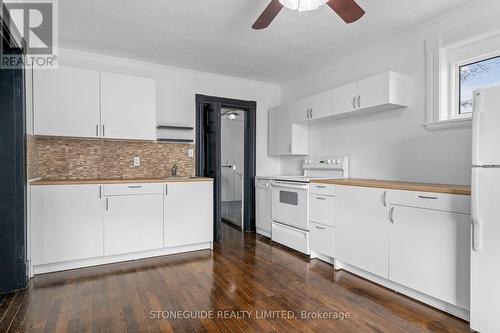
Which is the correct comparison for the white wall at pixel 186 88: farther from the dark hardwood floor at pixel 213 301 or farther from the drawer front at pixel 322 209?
the dark hardwood floor at pixel 213 301

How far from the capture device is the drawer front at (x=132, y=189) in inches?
123

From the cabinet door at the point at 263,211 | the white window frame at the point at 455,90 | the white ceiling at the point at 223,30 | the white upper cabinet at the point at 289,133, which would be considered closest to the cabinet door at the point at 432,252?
the white window frame at the point at 455,90

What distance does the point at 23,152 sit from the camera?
101 inches

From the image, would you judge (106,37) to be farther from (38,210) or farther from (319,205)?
(319,205)

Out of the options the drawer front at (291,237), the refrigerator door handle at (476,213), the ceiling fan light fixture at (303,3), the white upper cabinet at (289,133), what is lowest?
the drawer front at (291,237)

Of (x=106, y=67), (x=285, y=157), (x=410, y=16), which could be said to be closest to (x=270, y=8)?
(x=410, y=16)

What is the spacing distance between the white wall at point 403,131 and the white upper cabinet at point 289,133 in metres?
0.36

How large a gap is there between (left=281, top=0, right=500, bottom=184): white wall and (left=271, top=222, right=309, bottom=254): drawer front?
0.99 metres

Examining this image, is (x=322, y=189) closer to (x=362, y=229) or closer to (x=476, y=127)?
(x=362, y=229)

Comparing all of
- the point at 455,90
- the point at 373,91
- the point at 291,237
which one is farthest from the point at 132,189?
the point at 455,90

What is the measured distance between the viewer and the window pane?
2.45 m

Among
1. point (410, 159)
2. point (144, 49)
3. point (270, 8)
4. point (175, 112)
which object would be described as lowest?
point (410, 159)

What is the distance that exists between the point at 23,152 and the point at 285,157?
3.50 meters

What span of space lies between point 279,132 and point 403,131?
76.1 inches
